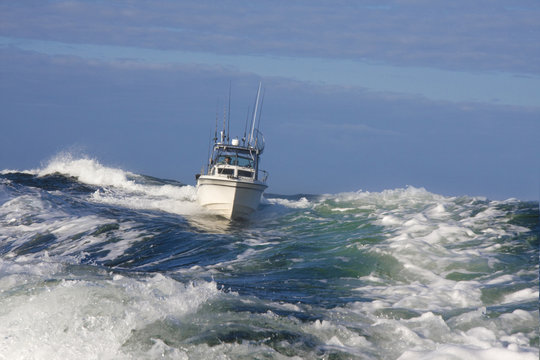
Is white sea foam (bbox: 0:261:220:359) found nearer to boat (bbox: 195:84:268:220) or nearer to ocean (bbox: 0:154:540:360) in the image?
ocean (bbox: 0:154:540:360)

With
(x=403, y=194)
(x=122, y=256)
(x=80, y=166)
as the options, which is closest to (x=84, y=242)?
(x=122, y=256)

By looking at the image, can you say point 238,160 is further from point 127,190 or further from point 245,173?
point 127,190

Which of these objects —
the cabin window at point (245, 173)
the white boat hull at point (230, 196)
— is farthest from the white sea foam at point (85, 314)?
the cabin window at point (245, 173)

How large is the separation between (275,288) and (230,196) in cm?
1219

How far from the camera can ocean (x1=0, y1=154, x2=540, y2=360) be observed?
5.31 meters

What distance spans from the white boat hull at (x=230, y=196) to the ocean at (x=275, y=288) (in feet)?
11.2

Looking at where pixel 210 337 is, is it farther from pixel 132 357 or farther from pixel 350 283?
pixel 350 283

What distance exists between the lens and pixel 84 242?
13359mm

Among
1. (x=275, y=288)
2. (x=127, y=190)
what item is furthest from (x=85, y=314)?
(x=127, y=190)

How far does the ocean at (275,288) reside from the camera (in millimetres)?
5312

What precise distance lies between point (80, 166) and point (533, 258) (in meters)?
37.2

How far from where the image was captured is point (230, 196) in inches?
805

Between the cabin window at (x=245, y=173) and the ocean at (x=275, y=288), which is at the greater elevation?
the cabin window at (x=245, y=173)

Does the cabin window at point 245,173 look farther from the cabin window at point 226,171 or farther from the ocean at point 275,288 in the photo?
the ocean at point 275,288
